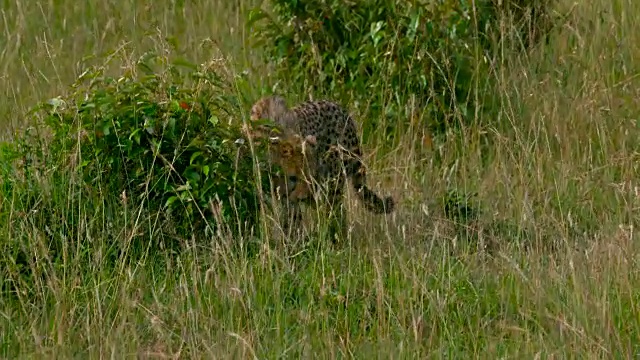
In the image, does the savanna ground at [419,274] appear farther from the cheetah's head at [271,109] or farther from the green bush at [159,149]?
the cheetah's head at [271,109]

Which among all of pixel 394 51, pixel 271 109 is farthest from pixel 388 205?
pixel 394 51

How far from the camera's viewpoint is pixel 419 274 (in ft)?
14.2

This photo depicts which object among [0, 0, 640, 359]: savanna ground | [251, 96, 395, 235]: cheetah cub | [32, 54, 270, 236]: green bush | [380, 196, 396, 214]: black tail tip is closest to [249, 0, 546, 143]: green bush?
[0, 0, 640, 359]: savanna ground

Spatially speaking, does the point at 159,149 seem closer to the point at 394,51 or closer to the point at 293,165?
the point at 293,165

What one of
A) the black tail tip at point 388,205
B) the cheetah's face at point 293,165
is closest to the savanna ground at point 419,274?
the black tail tip at point 388,205

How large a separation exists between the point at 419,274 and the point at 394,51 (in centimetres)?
193

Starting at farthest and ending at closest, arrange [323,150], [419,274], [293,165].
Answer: [323,150] < [293,165] < [419,274]

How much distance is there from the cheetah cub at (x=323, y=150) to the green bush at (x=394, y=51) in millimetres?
426

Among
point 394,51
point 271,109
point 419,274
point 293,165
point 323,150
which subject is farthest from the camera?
point 394,51

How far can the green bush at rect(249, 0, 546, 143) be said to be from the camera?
602cm

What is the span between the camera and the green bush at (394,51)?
6.02 metres

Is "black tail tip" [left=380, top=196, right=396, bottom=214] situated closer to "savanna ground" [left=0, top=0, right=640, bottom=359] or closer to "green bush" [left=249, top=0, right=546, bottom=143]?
"savanna ground" [left=0, top=0, right=640, bottom=359]

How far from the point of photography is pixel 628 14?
23.7 ft

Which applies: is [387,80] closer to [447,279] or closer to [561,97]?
[561,97]
